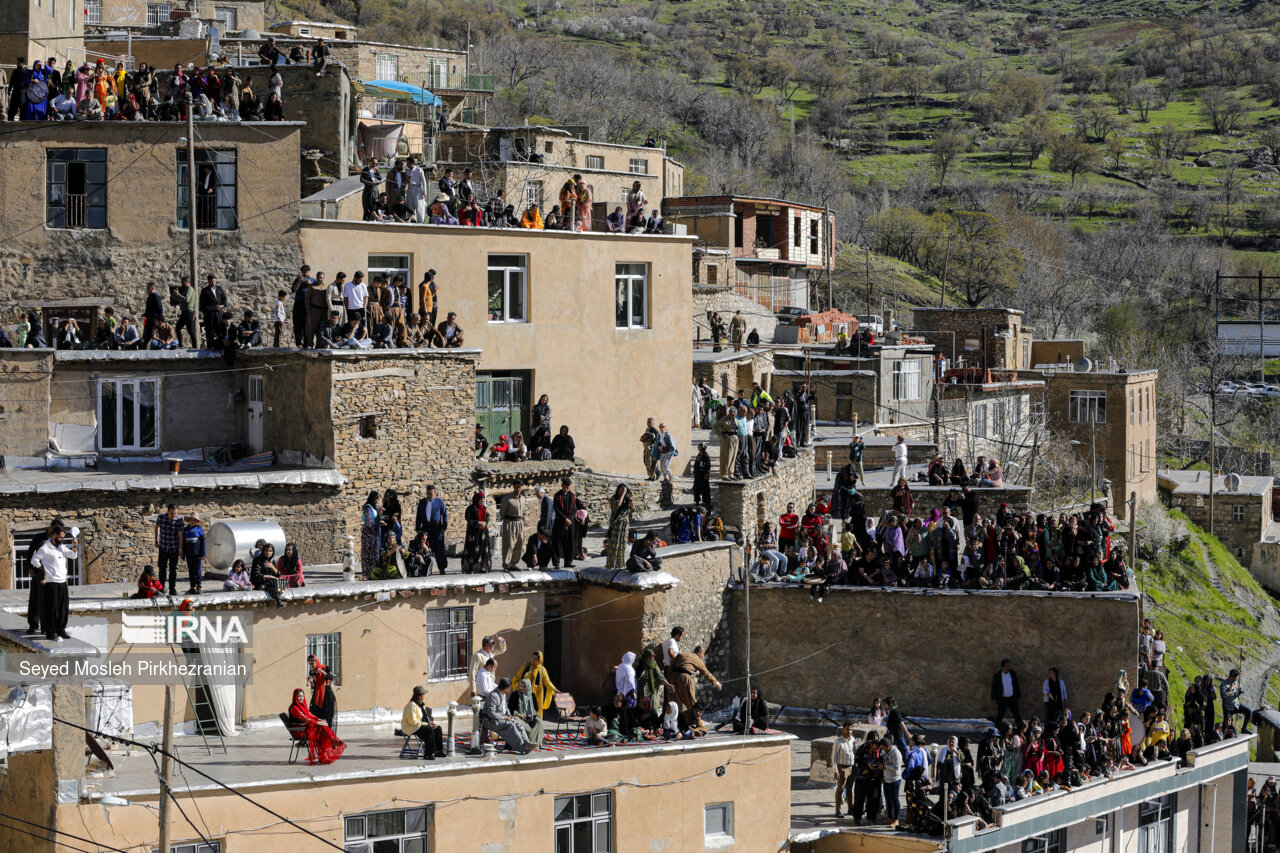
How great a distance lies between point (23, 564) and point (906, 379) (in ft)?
98.1

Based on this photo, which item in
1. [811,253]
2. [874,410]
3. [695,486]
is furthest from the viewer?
[811,253]

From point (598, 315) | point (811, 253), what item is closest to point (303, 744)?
point (598, 315)

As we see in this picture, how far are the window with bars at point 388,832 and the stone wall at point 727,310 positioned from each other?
31.0 m

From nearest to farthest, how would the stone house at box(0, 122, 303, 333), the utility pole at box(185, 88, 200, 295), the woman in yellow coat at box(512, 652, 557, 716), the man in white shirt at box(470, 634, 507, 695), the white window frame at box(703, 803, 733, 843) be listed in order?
the man in white shirt at box(470, 634, 507, 695)
the woman in yellow coat at box(512, 652, 557, 716)
the white window frame at box(703, 803, 733, 843)
the utility pole at box(185, 88, 200, 295)
the stone house at box(0, 122, 303, 333)

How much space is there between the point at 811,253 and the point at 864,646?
43241 mm

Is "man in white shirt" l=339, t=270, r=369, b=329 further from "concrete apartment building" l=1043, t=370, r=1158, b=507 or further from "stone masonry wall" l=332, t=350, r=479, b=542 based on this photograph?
"concrete apartment building" l=1043, t=370, r=1158, b=507

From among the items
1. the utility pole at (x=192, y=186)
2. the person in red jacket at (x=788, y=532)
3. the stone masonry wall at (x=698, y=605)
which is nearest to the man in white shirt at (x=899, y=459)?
the person in red jacket at (x=788, y=532)

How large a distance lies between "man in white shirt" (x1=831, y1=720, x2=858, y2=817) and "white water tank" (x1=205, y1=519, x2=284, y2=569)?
8.84m

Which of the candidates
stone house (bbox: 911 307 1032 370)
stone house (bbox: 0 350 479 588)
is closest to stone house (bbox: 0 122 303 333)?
stone house (bbox: 0 350 479 588)

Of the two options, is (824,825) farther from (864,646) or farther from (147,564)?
(147,564)

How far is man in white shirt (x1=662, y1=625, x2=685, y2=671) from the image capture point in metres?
Answer: 24.5

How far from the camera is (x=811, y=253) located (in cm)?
7000

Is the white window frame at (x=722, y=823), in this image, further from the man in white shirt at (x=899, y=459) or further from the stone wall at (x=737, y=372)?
the stone wall at (x=737, y=372)

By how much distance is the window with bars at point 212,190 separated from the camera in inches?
1151
